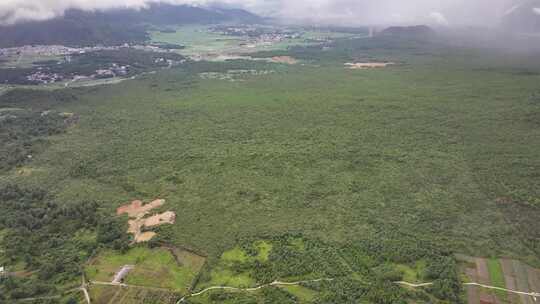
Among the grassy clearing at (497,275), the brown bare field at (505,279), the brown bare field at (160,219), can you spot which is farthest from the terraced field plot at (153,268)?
the grassy clearing at (497,275)

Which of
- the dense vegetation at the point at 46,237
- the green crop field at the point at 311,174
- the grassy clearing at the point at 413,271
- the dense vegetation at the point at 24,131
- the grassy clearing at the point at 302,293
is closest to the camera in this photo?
the grassy clearing at the point at 302,293

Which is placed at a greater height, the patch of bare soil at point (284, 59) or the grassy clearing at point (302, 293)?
the patch of bare soil at point (284, 59)

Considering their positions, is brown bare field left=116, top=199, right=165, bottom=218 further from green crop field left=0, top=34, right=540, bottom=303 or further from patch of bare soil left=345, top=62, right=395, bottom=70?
patch of bare soil left=345, top=62, right=395, bottom=70

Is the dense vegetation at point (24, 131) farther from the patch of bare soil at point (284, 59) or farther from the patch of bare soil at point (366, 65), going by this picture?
the patch of bare soil at point (366, 65)

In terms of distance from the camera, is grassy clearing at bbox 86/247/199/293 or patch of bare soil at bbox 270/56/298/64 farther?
patch of bare soil at bbox 270/56/298/64

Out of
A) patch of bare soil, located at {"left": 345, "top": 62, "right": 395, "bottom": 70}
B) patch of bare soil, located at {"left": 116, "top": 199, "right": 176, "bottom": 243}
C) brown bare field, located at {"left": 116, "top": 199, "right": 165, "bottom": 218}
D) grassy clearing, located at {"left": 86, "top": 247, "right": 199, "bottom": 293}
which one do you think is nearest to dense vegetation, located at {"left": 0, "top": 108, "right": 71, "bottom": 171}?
brown bare field, located at {"left": 116, "top": 199, "right": 165, "bottom": 218}
